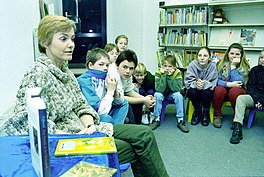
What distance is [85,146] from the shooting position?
3.29ft

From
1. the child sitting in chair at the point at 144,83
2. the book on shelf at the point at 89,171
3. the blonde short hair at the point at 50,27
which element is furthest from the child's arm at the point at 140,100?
the book on shelf at the point at 89,171

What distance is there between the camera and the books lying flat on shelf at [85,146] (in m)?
0.96

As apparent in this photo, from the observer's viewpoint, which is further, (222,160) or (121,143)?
(222,160)

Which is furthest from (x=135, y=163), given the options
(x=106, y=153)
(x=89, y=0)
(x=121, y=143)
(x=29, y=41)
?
(x=89, y=0)

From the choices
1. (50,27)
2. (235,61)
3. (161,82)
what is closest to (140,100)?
(161,82)

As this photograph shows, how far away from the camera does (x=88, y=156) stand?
0.94m

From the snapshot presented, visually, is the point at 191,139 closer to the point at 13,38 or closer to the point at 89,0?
the point at 13,38

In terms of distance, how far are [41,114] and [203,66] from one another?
3.09m

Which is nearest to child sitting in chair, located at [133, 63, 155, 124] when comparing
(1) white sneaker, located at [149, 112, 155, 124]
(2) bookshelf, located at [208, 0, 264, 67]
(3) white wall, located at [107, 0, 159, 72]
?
(1) white sneaker, located at [149, 112, 155, 124]

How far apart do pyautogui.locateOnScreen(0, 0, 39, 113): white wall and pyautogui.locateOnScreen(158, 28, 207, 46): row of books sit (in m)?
2.99

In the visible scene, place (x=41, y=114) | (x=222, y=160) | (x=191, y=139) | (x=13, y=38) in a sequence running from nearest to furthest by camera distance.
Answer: (x=41, y=114) → (x=13, y=38) → (x=222, y=160) → (x=191, y=139)

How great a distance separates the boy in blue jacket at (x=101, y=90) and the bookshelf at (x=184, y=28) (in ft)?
9.22

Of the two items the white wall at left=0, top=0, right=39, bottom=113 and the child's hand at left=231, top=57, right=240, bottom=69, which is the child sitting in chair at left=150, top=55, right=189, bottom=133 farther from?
the white wall at left=0, top=0, right=39, bottom=113

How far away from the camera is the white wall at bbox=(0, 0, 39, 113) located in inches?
63.4
